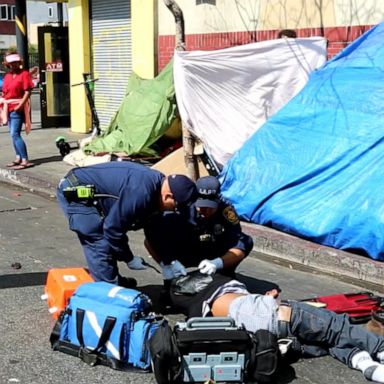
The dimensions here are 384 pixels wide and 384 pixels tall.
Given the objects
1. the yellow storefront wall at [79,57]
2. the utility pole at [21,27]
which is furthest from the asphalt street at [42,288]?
the utility pole at [21,27]

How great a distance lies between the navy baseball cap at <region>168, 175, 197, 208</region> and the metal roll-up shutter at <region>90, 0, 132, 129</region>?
362 inches

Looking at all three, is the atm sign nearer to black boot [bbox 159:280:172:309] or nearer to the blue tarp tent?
the blue tarp tent

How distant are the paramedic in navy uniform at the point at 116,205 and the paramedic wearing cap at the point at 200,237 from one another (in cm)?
22

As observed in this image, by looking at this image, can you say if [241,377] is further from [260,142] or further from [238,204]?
[260,142]

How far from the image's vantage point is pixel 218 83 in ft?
28.5

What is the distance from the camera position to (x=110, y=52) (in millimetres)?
14094

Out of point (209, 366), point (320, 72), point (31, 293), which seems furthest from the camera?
point (320, 72)

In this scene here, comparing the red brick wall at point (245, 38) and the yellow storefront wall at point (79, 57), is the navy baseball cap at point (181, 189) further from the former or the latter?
the yellow storefront wall at point (79, 57)

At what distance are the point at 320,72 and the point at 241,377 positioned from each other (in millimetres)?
5248

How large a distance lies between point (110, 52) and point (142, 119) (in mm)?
4084

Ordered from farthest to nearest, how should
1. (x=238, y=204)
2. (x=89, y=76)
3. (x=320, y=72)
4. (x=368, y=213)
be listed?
1. (x=89, y=76)
2. (x=320, y=72)
3. (x=238, y=204)
4. (x=368, y=213)

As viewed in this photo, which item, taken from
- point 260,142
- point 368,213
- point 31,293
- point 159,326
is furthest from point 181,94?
point 159,326

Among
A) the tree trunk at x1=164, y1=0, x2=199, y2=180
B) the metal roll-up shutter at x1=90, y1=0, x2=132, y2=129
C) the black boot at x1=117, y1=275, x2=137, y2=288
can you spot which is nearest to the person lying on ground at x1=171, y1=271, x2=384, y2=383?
the black boot at x1=117, y1=275, x2=137, y2=288

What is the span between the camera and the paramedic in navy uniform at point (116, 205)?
15.2 ft
